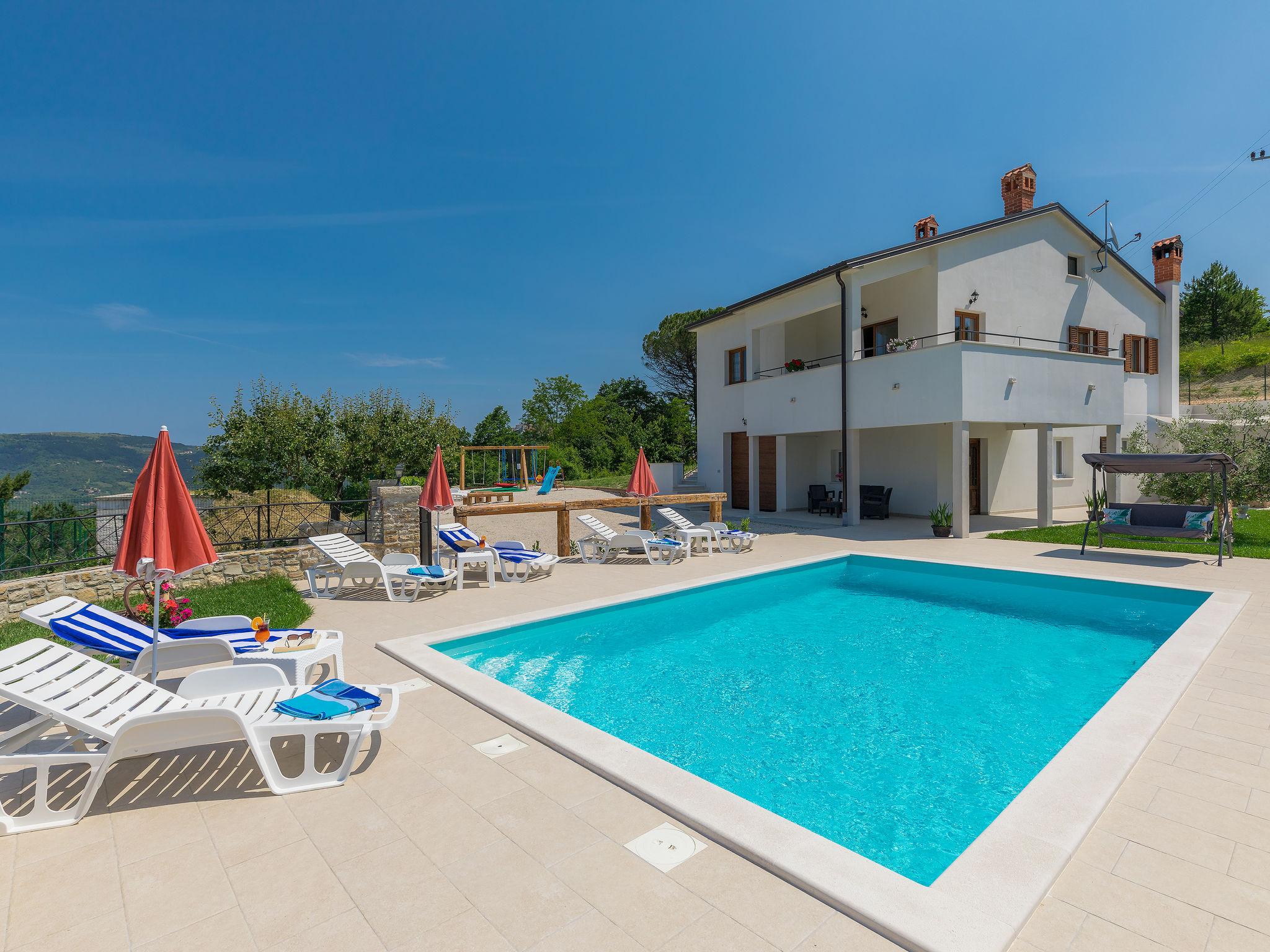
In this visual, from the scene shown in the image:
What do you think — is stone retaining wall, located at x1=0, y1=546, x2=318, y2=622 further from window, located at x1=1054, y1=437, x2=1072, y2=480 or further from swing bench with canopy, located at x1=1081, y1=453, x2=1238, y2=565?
window, located at x1=1054, y1=437, x2=1072, y2=480

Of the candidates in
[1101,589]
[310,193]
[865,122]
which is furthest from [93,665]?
[310,193]

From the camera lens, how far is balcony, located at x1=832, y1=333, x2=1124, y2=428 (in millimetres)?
13836

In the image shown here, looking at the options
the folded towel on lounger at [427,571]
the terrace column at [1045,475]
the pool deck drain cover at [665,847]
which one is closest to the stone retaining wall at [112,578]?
the folded towel on lounger at [427,571]

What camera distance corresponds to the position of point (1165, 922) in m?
2.37


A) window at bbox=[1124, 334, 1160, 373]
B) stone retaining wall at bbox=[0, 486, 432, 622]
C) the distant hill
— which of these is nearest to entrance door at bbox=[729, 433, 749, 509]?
stone retaining wall at bbox=[0, 486, 432, 622]

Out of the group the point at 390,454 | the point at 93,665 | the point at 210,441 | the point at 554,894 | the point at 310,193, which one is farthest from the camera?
the point at 310,193

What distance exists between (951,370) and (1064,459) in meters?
9.73

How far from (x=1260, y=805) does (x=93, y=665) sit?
22.7ft

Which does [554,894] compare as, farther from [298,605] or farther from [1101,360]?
[1101,360]

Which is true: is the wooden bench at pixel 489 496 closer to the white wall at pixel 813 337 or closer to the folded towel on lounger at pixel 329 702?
the white wall at pixel 813 337

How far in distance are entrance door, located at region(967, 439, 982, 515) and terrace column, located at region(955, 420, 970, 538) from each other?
18.3ft

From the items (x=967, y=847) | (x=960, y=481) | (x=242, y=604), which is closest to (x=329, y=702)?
(x=967, y=847)

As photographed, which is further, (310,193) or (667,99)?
(310,193)

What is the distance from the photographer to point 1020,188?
18.5 metres
